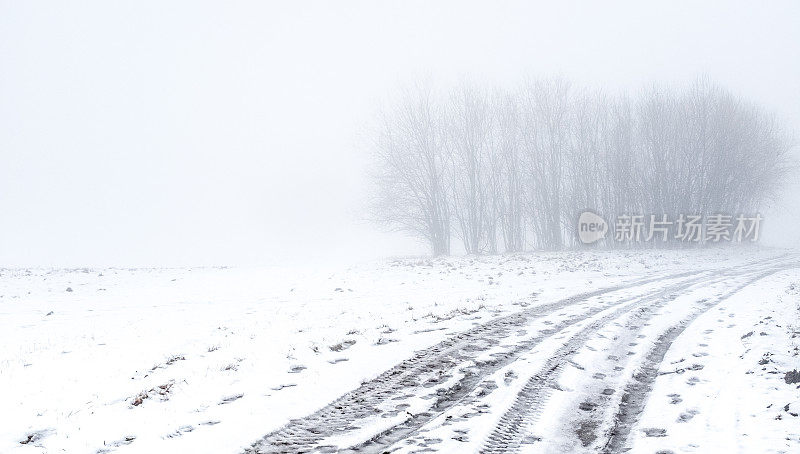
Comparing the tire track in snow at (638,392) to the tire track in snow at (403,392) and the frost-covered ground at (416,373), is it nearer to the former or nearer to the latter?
the frost-covered ground at (416,373)

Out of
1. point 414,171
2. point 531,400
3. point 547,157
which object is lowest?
point 531,400

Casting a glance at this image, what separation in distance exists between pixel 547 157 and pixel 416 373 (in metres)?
39.4

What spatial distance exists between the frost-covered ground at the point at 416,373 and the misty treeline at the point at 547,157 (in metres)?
26.5

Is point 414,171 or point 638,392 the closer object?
point 638,392

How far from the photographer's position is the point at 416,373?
6.85 metres

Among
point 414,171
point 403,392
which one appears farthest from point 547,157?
point 403,392

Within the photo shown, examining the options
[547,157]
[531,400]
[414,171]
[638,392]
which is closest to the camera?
[531,400]

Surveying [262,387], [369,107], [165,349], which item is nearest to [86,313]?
[165,349]

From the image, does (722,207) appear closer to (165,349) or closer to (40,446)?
(165,349)

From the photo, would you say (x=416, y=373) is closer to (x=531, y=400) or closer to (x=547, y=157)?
(x=531, y=400)

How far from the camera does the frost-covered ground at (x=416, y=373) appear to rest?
485 centimetres

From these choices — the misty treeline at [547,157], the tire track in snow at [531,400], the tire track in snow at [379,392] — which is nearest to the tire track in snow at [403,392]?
the tire track in snow at [379,392]

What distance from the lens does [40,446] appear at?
4.93m

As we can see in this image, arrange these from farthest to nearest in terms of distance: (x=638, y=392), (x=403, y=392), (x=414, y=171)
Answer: (x=414, y=171) → (x=638, y=392) → (x=403, y=392)
